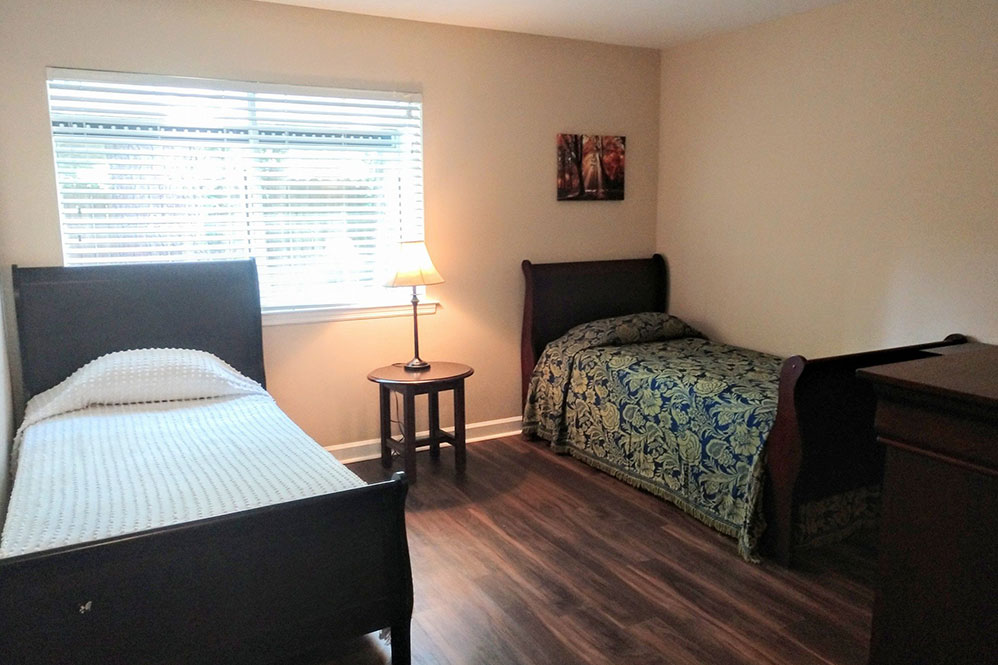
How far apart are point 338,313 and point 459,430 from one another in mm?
901

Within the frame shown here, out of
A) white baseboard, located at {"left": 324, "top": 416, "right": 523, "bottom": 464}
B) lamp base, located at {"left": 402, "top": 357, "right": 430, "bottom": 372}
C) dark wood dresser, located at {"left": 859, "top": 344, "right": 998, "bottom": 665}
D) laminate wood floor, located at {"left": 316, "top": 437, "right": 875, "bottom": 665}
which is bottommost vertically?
laminate wood floor, located at {"left": 316, "top": 437, "right": 875, "bottom": 665}

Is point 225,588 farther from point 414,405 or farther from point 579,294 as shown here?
point 579,294

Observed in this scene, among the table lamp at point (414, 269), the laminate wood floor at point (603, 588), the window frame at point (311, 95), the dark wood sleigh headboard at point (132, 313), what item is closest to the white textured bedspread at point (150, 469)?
the dark wood sleigh headboard at point (132, 313)

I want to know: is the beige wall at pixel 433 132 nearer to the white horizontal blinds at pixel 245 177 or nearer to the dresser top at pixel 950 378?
the white horizontal blinds at pixel 245 177

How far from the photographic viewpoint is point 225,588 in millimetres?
1715

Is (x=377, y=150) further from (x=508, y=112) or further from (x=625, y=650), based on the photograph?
(x=625, y=650)

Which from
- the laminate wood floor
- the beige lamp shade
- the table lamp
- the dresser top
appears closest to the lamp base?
the table lamp

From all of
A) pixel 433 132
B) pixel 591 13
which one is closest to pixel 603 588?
pixel 433 132

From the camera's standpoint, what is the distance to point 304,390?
12.1ft

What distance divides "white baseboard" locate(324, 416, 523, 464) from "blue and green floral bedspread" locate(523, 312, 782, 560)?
0.16m

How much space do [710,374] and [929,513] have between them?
220 cm

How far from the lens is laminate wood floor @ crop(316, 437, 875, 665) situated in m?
2.13

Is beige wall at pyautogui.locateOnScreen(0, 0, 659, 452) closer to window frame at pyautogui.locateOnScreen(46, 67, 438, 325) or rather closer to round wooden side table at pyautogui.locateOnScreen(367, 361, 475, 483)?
window frame at pyautogui.locateOnScreen(46, 67, 438, 325)

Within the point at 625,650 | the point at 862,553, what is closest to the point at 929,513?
the point at 625,650
